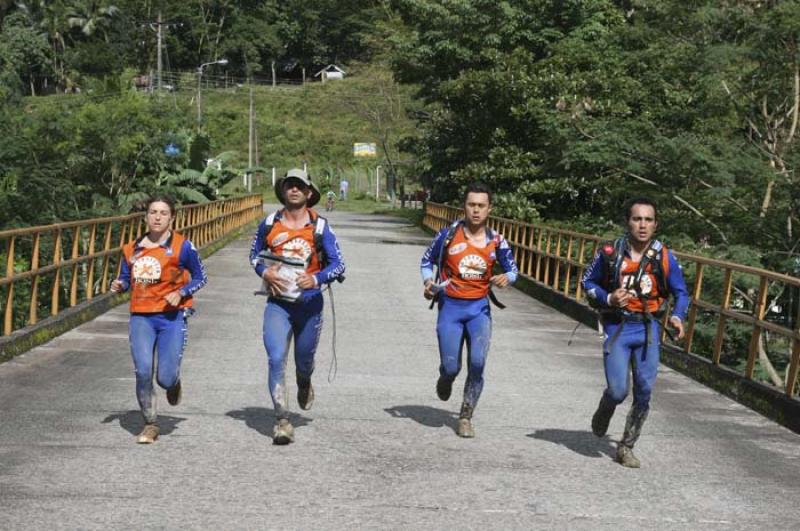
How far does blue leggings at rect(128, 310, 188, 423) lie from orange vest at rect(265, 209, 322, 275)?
0.75 m

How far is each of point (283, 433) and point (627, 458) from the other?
211cm

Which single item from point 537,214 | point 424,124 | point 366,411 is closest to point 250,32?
point 424,124

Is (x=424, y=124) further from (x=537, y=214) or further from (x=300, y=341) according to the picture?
(x=300, y=341)

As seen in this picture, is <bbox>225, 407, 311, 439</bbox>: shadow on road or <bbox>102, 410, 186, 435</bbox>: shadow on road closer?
<bbox>102, 410, 186, 435</bbox>: shadow on road

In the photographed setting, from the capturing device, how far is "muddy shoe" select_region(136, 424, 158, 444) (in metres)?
7.53

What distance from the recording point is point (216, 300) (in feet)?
58.5

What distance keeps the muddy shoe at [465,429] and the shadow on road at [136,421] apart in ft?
6.27

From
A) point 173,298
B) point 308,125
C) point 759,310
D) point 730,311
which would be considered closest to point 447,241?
point 173,298

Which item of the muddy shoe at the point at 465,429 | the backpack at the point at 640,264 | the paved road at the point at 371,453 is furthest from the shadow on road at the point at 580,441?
the backpack at the point at 640,264

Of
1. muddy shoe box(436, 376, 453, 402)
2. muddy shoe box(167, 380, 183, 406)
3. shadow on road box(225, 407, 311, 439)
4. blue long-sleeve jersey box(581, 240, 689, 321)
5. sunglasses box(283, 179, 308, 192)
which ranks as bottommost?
shadow on road box(225, 407, 311, 439)

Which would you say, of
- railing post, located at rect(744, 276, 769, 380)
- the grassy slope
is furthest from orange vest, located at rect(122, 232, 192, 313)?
the grassy slope

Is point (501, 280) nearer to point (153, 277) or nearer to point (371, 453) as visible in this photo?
point (371, 453)

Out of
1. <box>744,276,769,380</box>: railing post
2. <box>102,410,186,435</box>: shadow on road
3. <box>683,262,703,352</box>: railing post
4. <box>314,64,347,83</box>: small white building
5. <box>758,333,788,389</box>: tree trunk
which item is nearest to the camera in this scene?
<box>102,410,186,435</box>: shadow on road

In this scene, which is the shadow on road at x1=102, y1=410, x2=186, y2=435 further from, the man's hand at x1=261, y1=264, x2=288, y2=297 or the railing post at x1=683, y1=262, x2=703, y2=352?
the railing post at x1=683, y1=262, x2=703, y2=352
